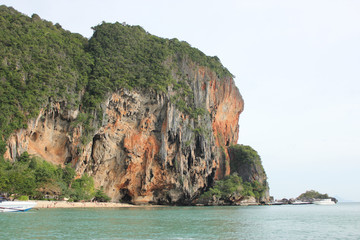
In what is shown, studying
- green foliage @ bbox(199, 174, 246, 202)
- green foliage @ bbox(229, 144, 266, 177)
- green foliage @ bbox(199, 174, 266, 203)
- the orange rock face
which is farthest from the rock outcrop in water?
green foliage @ bbox(229, 144, 266, 177)

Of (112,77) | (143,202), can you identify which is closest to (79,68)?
(112,77)

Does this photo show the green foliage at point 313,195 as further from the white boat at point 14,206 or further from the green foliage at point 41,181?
the white boat at point 14,206

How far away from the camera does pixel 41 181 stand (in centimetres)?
3825

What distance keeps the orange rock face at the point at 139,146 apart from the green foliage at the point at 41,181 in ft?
6.60

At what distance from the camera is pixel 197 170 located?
62094 mm

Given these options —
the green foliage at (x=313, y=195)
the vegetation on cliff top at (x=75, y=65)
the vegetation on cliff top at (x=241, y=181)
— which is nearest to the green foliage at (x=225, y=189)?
the vegetation on cliff top at (x=241, y=181)

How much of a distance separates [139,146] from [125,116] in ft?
16.5

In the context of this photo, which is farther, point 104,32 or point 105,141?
point 104,32

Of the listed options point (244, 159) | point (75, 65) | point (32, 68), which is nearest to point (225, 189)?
point (244, 159)

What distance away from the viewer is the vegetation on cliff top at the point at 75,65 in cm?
4222

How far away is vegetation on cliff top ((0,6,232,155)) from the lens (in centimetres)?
4222

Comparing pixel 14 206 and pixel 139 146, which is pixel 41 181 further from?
pixel 139 146

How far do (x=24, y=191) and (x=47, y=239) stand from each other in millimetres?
20575

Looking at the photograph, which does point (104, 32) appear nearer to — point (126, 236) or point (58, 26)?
point (58, 26)
